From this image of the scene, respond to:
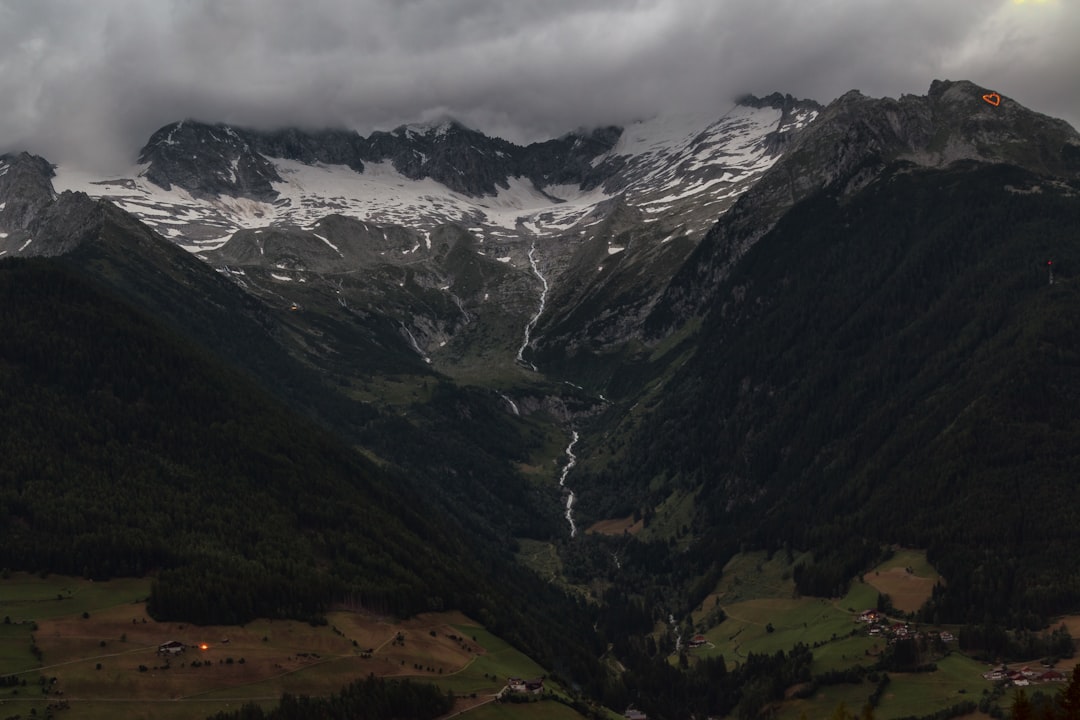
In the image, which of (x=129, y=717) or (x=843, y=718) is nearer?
(x=843, y=718)

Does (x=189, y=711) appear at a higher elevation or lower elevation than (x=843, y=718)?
lower

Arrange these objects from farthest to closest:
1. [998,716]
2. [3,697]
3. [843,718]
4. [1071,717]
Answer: [998,716] → [3,697] → [843,718] → [1071,717]

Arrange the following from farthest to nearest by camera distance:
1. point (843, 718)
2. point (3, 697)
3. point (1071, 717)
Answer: point (3, 697) < point (843, 718) < point (1071, 717)

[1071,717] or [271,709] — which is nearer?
[1071,717]

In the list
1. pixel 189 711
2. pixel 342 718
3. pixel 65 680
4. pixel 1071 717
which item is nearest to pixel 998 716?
pixel 1071 717

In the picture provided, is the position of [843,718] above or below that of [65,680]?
above

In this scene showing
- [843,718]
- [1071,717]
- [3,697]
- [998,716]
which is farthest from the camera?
[998,716]

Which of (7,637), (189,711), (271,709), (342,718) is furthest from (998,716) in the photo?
(7,637)

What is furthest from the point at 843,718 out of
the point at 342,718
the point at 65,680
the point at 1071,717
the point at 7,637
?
the point at 7,637

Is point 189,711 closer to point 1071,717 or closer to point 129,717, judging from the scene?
point 129,717

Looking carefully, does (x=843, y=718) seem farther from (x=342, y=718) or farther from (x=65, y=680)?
(x=65, y=680)
